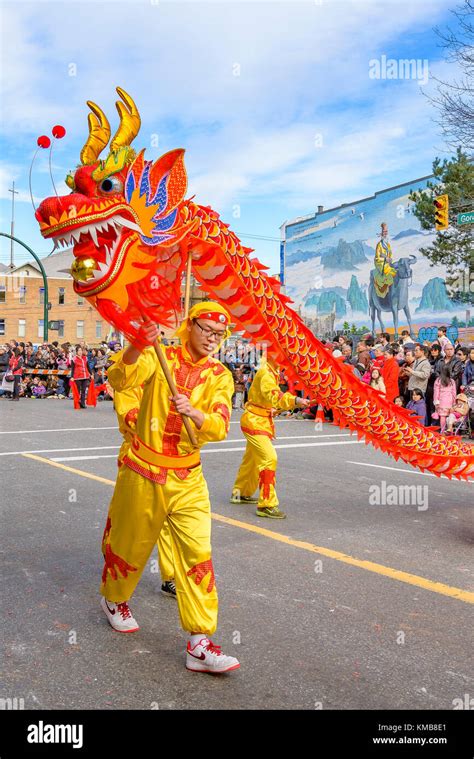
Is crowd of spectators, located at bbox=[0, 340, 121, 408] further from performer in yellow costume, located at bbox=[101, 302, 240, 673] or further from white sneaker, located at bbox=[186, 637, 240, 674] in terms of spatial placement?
white sneaker, located at bbox=[186, 637, 240, 674]

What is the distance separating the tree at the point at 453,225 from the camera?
19.8 m

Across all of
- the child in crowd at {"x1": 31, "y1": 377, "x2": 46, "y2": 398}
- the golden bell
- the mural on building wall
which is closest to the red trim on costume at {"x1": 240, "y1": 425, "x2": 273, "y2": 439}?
the golden bell

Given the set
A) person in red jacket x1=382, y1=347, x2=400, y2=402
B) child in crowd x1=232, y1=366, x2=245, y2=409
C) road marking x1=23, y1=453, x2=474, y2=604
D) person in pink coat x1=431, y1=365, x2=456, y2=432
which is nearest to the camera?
road marking x1=23, y1=453, x2=474, y2=604

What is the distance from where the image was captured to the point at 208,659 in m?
3.00

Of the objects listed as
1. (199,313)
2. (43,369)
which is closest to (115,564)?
(199,313)

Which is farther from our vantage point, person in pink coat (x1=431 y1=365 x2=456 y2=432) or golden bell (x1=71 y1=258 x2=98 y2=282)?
person in pink coat (x1=431 y1=365 x2=456 y2=432)

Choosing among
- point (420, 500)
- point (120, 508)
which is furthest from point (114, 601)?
point (420, 500)

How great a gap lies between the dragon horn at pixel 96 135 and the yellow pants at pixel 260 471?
3.58m

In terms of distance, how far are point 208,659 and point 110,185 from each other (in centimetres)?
211

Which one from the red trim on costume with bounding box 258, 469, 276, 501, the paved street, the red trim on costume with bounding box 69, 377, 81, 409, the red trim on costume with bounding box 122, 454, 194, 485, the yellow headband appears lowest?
the paved street

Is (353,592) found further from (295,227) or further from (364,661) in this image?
(295,227)

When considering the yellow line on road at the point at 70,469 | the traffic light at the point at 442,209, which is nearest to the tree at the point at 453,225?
the traffic light at the point at 442,209

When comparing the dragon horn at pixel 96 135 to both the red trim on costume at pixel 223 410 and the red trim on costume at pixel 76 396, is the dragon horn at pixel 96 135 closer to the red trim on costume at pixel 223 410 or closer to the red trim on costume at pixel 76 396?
the red trim on costume at pixel 223 410

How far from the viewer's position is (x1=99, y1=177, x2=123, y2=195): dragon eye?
2.92 m
